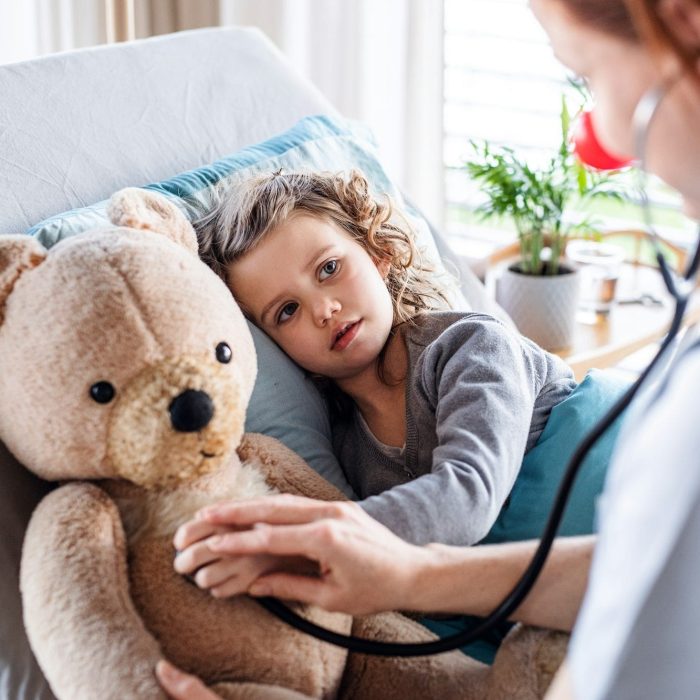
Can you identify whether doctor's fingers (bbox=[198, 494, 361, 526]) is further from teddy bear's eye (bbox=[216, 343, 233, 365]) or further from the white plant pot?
the white plant pot

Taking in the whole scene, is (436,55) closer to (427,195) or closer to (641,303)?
(427,195)

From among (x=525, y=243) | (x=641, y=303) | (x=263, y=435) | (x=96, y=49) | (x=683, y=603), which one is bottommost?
(x=641, y=303)

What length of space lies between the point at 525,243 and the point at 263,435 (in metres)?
1.03

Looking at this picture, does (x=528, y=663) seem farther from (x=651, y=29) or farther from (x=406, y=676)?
(x=651, y=29)

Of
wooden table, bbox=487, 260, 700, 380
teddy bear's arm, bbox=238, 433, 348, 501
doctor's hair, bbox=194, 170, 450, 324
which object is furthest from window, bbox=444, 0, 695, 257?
teddy bear's arm, bbox=238, 433, 348, 501

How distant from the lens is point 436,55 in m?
2.57

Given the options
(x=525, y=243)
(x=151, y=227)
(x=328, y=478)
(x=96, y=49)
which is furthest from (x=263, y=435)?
(x=525, y=243)

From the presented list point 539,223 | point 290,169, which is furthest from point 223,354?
point 539,223

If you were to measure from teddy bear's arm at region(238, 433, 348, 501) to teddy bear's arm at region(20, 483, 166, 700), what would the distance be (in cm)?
19

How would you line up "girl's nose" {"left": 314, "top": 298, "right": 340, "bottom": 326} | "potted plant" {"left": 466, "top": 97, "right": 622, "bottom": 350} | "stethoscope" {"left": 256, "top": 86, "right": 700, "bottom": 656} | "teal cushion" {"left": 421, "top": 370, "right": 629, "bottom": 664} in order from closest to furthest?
1. "stethoscope" {"left": 256, "top": 86, "right": 700, "bottom": 656}
2. "teal cushion" {"left": 421, "top": 370, "right": 629, "bottom": 664}
3. "girl's nose" {"left": 314, "top": 298, "right": 340, "bottom": 326}
4. "potted plant" {"left": 466, "top": 97, "right": 622, "bottom": 350}

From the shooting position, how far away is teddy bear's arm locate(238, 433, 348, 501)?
110 cm

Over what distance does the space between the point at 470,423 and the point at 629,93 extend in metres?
0.45

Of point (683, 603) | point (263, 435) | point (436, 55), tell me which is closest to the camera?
point (683, 603)

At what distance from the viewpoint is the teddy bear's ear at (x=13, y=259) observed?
3.17 ft
